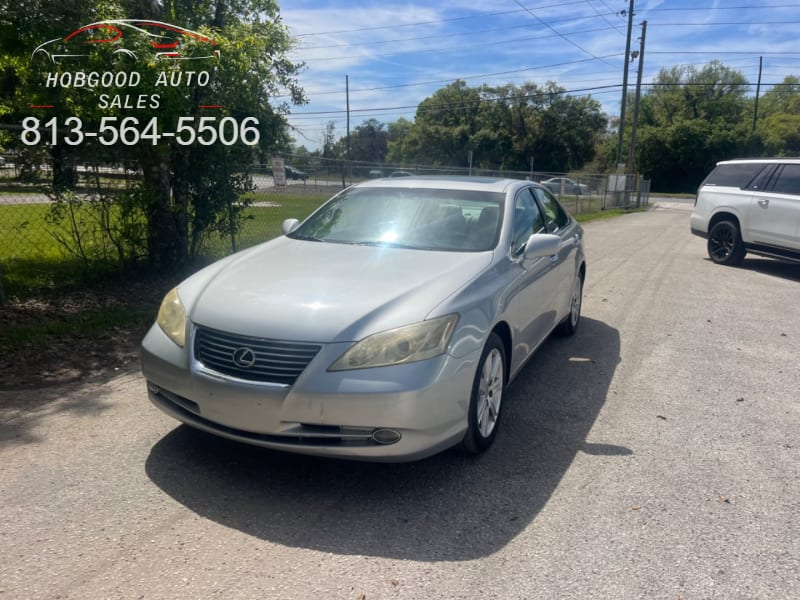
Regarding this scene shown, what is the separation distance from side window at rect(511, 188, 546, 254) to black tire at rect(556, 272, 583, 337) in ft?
3.78

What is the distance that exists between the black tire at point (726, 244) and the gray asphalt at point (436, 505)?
6.95m

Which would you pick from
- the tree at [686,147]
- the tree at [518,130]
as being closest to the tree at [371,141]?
the tree at [518,130]

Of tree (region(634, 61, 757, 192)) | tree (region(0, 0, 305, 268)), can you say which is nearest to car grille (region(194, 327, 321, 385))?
tree (region(0, 0, 305, 268))

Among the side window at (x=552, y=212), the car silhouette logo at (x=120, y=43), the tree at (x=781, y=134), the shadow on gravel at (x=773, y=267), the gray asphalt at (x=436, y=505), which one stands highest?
the tree at (x=781, y=134)

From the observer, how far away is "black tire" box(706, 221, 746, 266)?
11289mm

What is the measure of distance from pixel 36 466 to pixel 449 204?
3175mm

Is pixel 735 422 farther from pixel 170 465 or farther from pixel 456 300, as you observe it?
pixel 170 465

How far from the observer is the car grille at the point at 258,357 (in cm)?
305

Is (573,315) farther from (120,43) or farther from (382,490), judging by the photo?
(120,43)

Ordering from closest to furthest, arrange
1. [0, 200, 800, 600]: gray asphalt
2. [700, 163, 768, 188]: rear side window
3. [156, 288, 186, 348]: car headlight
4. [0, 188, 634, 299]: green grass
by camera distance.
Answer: [0, 200, 800, 600]: gray asphalt, [156, 288, 186, 348]: car headlight, [0, 188, 634, 299]: green grass, [700, 163, 768, 188]: rear side window

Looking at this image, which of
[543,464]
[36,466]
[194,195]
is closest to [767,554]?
[543,464]

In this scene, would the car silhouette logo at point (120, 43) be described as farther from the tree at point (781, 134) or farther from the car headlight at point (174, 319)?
the tree at point (781, 134)

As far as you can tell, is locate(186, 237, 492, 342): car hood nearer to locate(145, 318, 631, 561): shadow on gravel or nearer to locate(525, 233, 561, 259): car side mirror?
locate(525, 233, 561, 259): car side mirror

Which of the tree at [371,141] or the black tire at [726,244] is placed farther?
the tree at [371,141]
